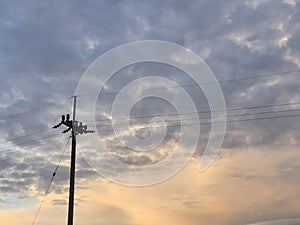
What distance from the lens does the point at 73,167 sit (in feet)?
131

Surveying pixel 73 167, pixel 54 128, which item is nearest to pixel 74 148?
pixel 73 167

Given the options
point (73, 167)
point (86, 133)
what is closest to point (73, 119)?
point (86, 133)

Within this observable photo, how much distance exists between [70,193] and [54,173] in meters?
7.02

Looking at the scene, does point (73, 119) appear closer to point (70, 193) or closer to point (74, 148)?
point (74, 148)

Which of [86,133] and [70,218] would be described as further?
[86,133]

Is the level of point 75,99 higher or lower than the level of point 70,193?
higher

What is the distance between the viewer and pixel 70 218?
126 ft

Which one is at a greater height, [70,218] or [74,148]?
[74,148]

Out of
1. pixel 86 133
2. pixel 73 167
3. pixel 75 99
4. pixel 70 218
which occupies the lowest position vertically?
pixel 70 218

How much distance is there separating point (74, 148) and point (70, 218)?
5.45 metres

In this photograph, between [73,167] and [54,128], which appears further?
[54,128]

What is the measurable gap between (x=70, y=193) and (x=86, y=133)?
5886 millimetres

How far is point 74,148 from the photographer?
1598 inches

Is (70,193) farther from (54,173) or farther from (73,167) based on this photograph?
(54,173)
